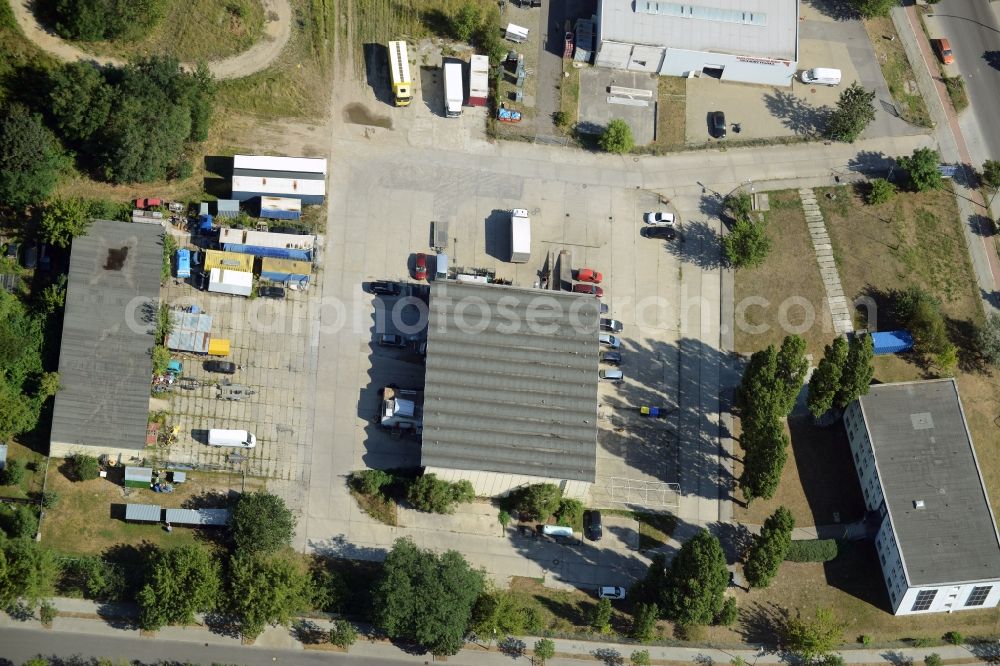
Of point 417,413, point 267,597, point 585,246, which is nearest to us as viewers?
point 267,597

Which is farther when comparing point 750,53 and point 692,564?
point 750,53

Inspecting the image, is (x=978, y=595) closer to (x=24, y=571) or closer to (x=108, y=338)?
(x=108, y=338)

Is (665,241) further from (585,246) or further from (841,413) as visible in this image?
(841,413)

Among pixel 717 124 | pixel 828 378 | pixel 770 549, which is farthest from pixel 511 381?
pixel 717 124

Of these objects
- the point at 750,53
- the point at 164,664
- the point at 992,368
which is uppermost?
the point at 750,53

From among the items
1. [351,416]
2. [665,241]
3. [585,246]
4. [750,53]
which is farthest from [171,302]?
[750,53]

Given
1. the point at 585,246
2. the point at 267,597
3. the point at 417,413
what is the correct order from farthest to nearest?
the point at 585,246
the point at 417,413
the point at 267,597
